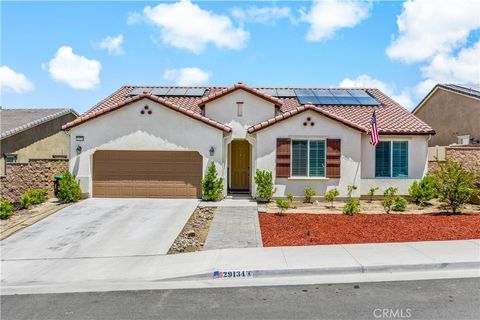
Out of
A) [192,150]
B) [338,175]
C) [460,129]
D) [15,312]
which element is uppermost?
[460,129]

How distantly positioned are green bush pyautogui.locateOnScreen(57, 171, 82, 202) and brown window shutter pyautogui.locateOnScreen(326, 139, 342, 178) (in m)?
10.2

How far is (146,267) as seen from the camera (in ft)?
25.4

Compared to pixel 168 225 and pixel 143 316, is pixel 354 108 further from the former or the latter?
pixel 143 316

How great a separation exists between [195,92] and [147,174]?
622 cm

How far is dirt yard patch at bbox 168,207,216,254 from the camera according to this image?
914 cm

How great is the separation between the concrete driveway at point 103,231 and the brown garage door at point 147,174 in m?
0.95

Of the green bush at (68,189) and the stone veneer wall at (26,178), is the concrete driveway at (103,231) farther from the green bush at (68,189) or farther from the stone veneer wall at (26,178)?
the stone veneer wall at (26,178)

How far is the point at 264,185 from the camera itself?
49.2 ft

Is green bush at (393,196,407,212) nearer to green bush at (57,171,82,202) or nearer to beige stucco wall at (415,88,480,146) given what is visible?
beige stucco wall at (415,88,480,146)

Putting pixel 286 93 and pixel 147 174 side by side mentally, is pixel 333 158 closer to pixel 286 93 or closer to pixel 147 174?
pixel 286 93

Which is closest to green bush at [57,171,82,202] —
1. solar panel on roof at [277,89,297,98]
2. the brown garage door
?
the brown garage door

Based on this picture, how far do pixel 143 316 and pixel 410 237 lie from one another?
703 centimetres

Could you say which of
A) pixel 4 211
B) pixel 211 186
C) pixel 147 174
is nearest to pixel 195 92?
pixel 147 174

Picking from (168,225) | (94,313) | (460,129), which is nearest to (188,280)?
(94,313)
